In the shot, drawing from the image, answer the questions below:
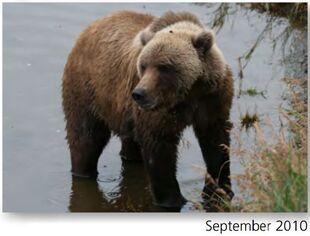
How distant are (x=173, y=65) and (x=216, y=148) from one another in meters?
0.94

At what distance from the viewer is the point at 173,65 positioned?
24.1ft

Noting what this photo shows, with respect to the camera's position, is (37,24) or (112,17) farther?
(37,24)

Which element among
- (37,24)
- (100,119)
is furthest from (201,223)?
(37,24)

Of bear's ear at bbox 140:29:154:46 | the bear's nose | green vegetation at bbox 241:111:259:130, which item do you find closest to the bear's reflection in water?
green vegetation at bbox 241:111:259:130

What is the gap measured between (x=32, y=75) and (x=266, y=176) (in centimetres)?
424

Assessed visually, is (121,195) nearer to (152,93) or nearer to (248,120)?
(248,120)

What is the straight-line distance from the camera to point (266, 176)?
22.6ft

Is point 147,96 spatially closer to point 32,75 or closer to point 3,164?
point 3,164

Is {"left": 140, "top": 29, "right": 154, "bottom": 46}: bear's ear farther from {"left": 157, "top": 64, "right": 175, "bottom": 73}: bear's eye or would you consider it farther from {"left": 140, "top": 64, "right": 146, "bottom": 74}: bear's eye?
{"left": 157, "top": 64, "right": 175, "bottom": 73}: bear's eye

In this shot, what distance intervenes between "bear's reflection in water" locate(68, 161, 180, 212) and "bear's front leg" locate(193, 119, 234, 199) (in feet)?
2.06

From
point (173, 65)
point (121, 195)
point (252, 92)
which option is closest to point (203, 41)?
point (173, 65)

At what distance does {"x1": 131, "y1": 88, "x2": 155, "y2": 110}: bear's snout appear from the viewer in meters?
7.21

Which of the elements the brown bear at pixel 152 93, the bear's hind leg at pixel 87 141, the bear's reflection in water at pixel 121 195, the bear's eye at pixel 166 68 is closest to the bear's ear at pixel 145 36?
the brown bear at pixel 152 93

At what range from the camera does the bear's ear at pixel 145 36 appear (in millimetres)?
7594
